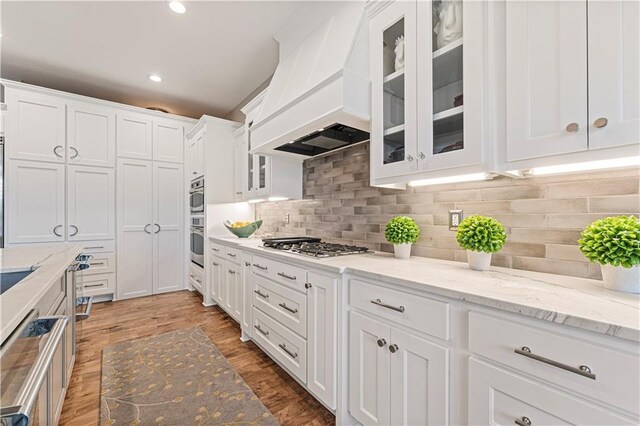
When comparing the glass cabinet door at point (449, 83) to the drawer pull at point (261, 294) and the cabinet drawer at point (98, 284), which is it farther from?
the cabinet drawer at point (98, 284)

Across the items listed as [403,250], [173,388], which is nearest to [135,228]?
[173,388]

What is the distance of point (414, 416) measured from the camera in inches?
44.1

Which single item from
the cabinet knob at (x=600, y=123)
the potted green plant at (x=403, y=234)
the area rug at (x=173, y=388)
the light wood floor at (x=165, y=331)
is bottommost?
the light wood floor at (x=165, y=331)

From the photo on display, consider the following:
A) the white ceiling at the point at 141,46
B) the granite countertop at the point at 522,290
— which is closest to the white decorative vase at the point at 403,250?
the granite countertop at the point at 522,290

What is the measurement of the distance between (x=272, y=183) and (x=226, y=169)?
4.12ft

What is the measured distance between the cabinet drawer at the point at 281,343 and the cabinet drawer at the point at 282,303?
Answer: 54 millimetres

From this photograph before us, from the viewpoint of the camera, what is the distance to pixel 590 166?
3.49 feet

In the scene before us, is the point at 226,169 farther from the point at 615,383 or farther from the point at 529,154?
the point at 615,383

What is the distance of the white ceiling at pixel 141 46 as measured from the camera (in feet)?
7.62

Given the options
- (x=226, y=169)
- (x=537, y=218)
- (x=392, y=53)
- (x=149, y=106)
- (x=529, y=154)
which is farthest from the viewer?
(x=149, y=106)

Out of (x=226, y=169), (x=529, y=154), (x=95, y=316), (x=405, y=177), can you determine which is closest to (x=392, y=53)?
(x=405, y=177)

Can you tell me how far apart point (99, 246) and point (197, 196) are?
1.39 meters

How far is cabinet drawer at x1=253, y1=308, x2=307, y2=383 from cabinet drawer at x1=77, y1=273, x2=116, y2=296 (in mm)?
2631

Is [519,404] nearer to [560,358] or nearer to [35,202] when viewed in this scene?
[560,358]
